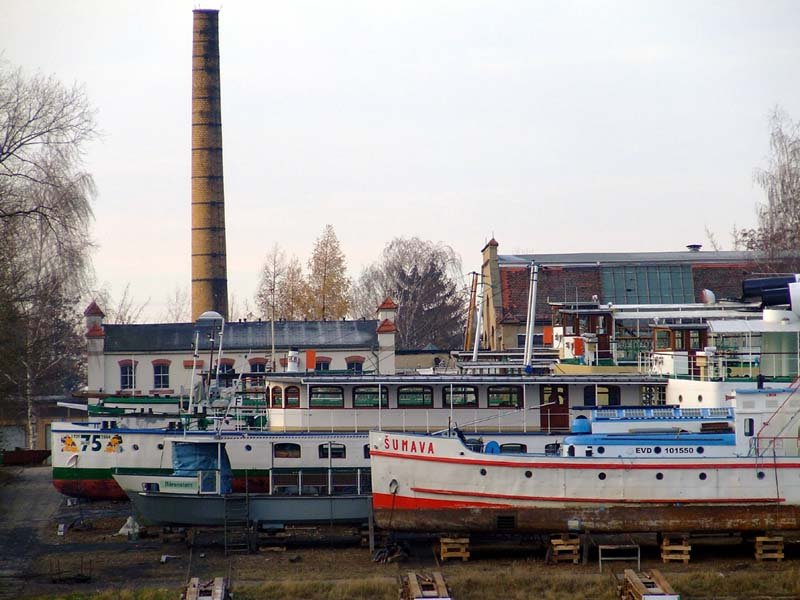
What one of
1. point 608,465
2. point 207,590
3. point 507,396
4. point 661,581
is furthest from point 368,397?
point 661,581

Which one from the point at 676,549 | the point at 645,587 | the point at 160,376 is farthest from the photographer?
the point at 160,376

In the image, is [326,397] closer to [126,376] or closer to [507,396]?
[507,396]

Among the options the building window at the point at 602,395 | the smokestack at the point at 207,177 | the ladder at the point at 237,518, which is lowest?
the ladder at the point at 237,518

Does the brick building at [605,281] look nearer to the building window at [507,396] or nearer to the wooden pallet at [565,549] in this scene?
the building window at [507,396]

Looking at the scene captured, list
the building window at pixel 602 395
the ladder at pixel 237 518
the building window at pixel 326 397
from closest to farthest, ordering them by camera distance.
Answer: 1. the ladder at pixel 237 518
2. the building window at pixel 326 397
3. the building window at pixel 602 395

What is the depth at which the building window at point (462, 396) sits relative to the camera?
127 ft

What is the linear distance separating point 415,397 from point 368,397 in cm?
146

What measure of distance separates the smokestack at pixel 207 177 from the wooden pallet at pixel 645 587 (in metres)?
45.0

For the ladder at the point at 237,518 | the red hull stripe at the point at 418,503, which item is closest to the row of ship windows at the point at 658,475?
the red hull stripe at the point at 418,503

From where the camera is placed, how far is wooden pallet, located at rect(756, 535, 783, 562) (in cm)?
3253

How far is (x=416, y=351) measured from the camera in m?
65.8

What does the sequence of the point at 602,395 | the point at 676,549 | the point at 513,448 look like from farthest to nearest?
the point at 602,395 < the point at 513,448 < the point at 676,549

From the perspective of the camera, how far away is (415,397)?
38500 millimetres

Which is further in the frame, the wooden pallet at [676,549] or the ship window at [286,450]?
the ship window at [286,450]
